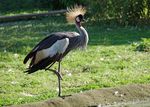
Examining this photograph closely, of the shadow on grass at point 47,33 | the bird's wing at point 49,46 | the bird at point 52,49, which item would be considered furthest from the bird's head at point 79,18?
the shadow on grass at point 47,33

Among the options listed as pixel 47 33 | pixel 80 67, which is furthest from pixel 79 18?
pixel 47 33

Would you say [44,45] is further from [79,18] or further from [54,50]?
[79,18]

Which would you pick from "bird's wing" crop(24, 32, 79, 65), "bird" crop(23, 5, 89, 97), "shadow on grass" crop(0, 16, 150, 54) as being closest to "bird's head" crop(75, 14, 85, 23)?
"bird" crop(23, 5, 89, 97)

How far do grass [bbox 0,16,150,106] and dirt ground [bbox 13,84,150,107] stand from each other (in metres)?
0.43

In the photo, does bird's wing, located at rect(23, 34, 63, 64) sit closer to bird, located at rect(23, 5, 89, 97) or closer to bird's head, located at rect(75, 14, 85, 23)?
bird, located at rect(23, 5, 89, 97)

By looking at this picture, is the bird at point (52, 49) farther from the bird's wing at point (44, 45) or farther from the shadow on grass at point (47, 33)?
the shadow on grass at point (47, 33)

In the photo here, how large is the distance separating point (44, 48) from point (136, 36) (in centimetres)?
758

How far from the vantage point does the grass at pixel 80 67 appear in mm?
9914

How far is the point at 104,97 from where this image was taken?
9.32 meters

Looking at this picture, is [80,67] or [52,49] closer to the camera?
[52,49]

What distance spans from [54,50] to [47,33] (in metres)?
8.37

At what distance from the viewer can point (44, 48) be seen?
8.77m

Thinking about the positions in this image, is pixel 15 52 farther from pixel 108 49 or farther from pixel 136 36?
pixel 136 36

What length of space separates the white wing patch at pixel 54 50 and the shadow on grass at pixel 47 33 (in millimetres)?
4466
